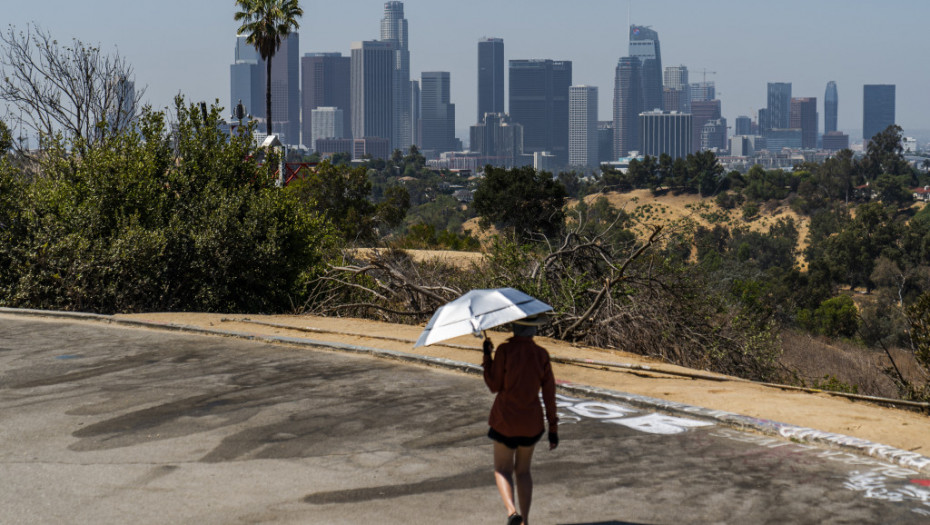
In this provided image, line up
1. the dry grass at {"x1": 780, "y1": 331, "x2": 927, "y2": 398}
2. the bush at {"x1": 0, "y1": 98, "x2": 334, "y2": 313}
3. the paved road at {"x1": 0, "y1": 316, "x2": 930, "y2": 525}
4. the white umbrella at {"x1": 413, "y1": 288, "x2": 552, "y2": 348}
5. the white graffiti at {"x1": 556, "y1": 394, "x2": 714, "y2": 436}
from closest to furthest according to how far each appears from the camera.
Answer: the white umbrella at {"x1": 413, "y1": 288, "x2": 552, "y2": 348}, the paved road at {"x1": 0, "y1": 316, "x2": 930, "y2": 525}, the white graffiti at {"x1": 556, "y1": 394, "x2": 714, "y2": 436}, the bush at {"x1": 0, "y1": 98, "x2": 334, "y2": 313}, the dry grass at {"x1": 780, "y1": 331, "x2": 927, "y2": 398}

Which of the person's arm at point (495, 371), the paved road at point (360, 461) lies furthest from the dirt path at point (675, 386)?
the person's arm at point (495, 371)

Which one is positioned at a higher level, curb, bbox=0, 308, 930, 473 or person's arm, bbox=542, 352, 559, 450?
person's arm, bbox=542, 352, 559, 450

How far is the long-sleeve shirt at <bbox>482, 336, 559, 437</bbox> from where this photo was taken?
581 cm

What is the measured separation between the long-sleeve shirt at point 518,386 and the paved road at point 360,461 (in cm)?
86

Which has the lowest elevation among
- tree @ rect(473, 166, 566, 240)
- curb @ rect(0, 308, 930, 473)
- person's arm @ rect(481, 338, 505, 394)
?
curb @ rect(0, 308, 930, 473)

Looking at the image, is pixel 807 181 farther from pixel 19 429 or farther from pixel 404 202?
pixel 19 429

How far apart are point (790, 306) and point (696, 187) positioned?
264ft

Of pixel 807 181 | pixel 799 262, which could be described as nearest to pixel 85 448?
pixel 799 262

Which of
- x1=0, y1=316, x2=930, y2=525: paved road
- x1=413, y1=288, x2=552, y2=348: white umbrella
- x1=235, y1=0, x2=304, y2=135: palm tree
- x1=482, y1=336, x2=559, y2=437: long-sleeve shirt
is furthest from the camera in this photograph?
x1=235, y1=0, x2=304, y2=135: palm tree

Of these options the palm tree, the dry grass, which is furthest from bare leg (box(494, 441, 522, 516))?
the palm tree

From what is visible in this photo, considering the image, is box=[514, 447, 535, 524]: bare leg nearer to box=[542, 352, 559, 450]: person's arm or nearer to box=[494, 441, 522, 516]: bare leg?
box=[494, 441, 522, 516]: bare leg

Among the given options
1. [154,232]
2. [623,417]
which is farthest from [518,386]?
[154,232]

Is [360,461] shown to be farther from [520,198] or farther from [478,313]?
[520,198]

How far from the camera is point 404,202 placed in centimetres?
5794
